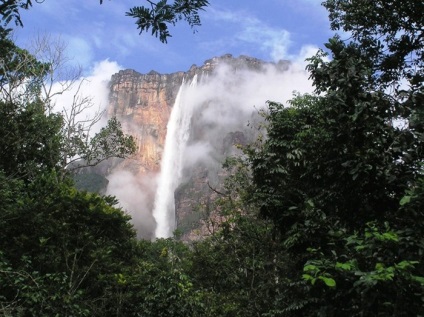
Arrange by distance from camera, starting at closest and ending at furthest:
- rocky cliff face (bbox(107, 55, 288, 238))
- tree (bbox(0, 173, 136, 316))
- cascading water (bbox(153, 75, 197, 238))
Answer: tree (bbox(0, 173, 136, 316)), cascading water (bbox(153, 75, 197, 238)), rocky cliff face (bbox(107, 55, 288, 238))

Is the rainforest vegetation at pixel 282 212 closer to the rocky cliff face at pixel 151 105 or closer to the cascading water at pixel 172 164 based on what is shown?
the cascading water at pixel 172 164

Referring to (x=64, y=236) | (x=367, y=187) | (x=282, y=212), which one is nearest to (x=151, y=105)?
(x=64, y=236)

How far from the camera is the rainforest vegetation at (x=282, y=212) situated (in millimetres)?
3078

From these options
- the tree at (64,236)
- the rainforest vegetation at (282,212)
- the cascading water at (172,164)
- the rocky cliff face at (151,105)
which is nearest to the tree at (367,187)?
the rainforest vegetation at (282,212)

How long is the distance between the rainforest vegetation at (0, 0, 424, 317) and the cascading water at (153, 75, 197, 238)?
7192 centimetres

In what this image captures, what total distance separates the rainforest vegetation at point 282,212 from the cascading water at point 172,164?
7192 centimetres

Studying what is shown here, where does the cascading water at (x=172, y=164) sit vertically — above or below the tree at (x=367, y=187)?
above

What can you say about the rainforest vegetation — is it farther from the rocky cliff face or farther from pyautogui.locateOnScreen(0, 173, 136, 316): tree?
the rocky cliff face

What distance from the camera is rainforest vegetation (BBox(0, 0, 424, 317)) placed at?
121 inches

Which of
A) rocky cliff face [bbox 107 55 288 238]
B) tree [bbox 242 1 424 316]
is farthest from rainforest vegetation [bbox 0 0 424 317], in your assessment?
rocky cliff face [bbox 107 55 288 238]

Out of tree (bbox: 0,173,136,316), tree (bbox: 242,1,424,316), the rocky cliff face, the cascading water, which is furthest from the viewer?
the rocky cliff face

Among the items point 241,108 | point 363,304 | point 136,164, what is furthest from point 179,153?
point 363,304

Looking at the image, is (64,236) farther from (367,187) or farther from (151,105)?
(151,105)

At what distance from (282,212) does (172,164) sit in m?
93.9
